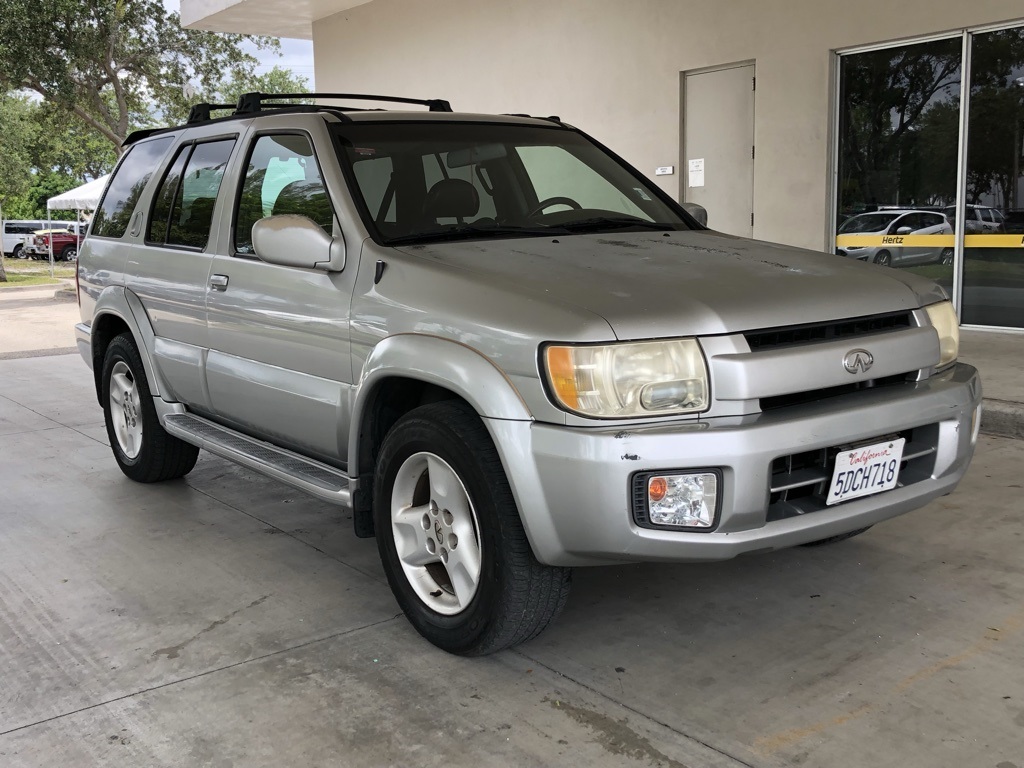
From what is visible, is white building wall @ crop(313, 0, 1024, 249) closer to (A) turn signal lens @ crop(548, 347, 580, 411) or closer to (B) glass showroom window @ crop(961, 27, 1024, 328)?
(B) glass showroom window @ crop(961, 27, 1024, 328)

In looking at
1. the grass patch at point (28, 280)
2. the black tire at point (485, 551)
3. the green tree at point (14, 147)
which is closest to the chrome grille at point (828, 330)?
the black tire at point (485, 551)

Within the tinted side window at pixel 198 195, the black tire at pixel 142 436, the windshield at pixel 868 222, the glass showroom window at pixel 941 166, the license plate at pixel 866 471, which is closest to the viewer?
the license plate at pixel 866 471

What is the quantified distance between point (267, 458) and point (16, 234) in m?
43.7

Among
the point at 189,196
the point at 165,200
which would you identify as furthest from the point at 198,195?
the point at 165,200

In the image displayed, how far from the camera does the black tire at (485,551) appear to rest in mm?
3086

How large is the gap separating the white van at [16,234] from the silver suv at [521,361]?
41731 millimetres

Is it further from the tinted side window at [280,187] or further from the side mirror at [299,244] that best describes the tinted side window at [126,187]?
the side mirror at [299,244]

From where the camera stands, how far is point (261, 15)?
17062 mm

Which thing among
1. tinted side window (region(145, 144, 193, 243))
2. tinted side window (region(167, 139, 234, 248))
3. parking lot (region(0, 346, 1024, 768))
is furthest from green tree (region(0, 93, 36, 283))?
parking lot (region(0, 346, 1024, 768))

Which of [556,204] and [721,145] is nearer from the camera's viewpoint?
[556,204]

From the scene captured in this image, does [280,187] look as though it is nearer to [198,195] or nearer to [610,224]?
[198,195]

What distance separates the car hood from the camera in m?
2.99

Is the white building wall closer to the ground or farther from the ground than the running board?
farther from the ground

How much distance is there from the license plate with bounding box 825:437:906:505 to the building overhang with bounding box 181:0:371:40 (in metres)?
14.4
